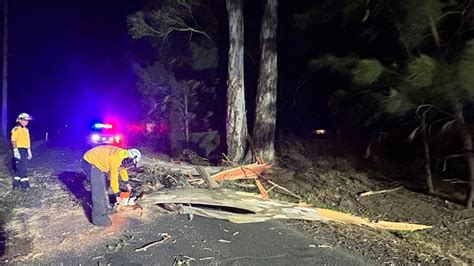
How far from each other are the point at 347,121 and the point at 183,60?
657 centimetres

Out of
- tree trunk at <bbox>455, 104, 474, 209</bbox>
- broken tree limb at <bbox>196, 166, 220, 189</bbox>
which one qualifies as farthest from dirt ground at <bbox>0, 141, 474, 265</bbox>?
broken tree limb at <bbox>196, 166, 220, 189</bbox>

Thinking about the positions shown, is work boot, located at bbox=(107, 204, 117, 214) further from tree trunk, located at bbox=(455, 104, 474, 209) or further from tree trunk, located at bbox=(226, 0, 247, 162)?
tree trunk, located at bbox=(455, 104, 474, 209)

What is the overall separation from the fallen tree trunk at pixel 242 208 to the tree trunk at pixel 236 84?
14.1ft

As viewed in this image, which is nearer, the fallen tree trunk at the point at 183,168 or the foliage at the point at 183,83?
the fallen tree trunk at the point at 183,168

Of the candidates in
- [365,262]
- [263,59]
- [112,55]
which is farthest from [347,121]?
[112,55]

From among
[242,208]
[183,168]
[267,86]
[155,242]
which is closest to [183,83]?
[267,86]

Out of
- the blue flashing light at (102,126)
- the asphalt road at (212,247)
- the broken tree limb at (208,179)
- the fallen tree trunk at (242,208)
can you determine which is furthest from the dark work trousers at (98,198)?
the blue flashing light at (102,126)

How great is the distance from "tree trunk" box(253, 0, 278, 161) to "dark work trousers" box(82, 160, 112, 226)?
6.04 metres

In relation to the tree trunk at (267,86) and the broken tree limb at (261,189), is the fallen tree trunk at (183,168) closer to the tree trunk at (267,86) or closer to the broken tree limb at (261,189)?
the broken tree limb at (261,189)

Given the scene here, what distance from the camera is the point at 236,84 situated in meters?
12.0

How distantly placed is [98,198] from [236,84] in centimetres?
649

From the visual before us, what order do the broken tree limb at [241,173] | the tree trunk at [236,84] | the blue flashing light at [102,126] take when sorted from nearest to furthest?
the broken tree limb at [241,173] → the tree trunk at [236,84] → the blue flashing light at [102,126]

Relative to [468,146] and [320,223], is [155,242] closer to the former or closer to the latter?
[320,223]

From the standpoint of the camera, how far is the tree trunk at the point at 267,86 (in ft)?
38.5
